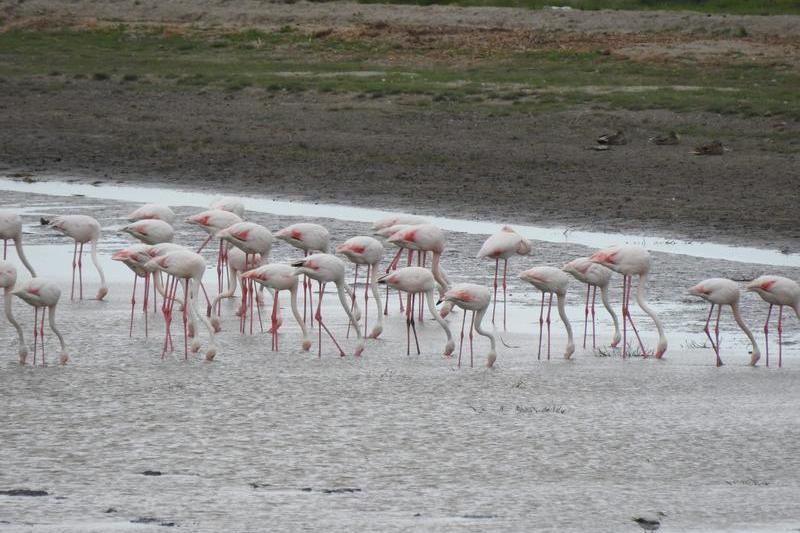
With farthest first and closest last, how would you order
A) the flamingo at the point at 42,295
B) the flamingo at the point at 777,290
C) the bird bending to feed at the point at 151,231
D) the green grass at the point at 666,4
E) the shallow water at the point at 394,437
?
the green grass at the point at 666,4
the bird bending to feed at the point at 151,231
the flamingo at the point at 777,290
the flamingo at the point at 42,295
the shallow water at the point at 394,437

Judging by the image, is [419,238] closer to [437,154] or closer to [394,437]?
[394,437]

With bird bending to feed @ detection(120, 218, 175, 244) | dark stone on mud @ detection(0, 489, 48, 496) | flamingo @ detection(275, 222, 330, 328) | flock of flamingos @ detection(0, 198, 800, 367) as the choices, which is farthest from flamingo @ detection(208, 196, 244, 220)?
dark stone on mud @ detection(0, 489, 48, 496)

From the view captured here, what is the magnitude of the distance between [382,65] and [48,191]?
13235 mm

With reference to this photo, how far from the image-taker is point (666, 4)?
39.9m

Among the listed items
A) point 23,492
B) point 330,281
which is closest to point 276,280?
point 330,281

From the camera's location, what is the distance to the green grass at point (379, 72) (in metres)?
25.5

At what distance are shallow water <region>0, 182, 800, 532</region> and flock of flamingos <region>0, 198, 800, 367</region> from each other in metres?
0.22

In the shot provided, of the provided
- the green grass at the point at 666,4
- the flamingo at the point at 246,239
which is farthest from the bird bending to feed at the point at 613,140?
the green grass at the point at 666,4

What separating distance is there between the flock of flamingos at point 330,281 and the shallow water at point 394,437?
224 mm

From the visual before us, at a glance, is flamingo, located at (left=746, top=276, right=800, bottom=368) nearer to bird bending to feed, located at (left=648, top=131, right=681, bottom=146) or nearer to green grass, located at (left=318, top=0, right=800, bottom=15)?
bird bending to feed, located at (left=648, top=131, right=681, bottom=146)

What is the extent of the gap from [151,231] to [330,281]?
1685mm

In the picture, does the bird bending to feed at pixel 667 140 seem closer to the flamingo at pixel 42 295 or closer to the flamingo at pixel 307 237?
the flamingo at pixel 307 237

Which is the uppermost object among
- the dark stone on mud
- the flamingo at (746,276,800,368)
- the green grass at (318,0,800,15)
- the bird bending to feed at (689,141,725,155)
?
the green grass at (318,0,800,15)

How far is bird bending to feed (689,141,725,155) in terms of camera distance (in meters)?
20.8
